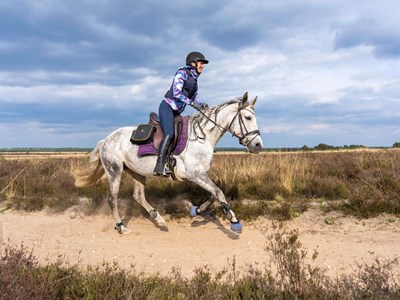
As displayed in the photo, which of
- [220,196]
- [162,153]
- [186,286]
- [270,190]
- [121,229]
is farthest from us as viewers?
[270,190]

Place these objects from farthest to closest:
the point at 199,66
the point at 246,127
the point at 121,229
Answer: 1. the point at 121,229
2. the point at 199,66
3. the point at 246,127

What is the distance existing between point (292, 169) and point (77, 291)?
302 inches

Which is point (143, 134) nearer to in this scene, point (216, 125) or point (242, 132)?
point (216, 125)

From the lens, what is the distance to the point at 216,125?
7.33m

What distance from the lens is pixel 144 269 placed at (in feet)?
18.2

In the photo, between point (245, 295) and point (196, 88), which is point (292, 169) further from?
point (245, 295)

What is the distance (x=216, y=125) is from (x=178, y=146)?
94cm

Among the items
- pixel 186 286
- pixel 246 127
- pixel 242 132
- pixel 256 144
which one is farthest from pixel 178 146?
pixel 186 286

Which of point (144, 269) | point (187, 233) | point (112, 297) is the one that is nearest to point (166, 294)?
point (112, 297)

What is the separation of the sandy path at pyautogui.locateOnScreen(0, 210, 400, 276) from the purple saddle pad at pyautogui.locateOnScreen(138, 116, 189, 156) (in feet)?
6.16

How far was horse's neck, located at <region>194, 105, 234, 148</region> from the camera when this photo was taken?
23.9ft

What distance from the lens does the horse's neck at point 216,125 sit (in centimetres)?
730

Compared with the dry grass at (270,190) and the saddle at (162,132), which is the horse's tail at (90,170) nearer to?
the dry grass at (270,190)

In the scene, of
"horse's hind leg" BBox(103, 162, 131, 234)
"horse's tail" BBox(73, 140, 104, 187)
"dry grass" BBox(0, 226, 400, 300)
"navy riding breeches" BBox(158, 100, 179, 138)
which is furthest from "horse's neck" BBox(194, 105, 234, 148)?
"dry grass" BBox(0, 226, 400, 300)
